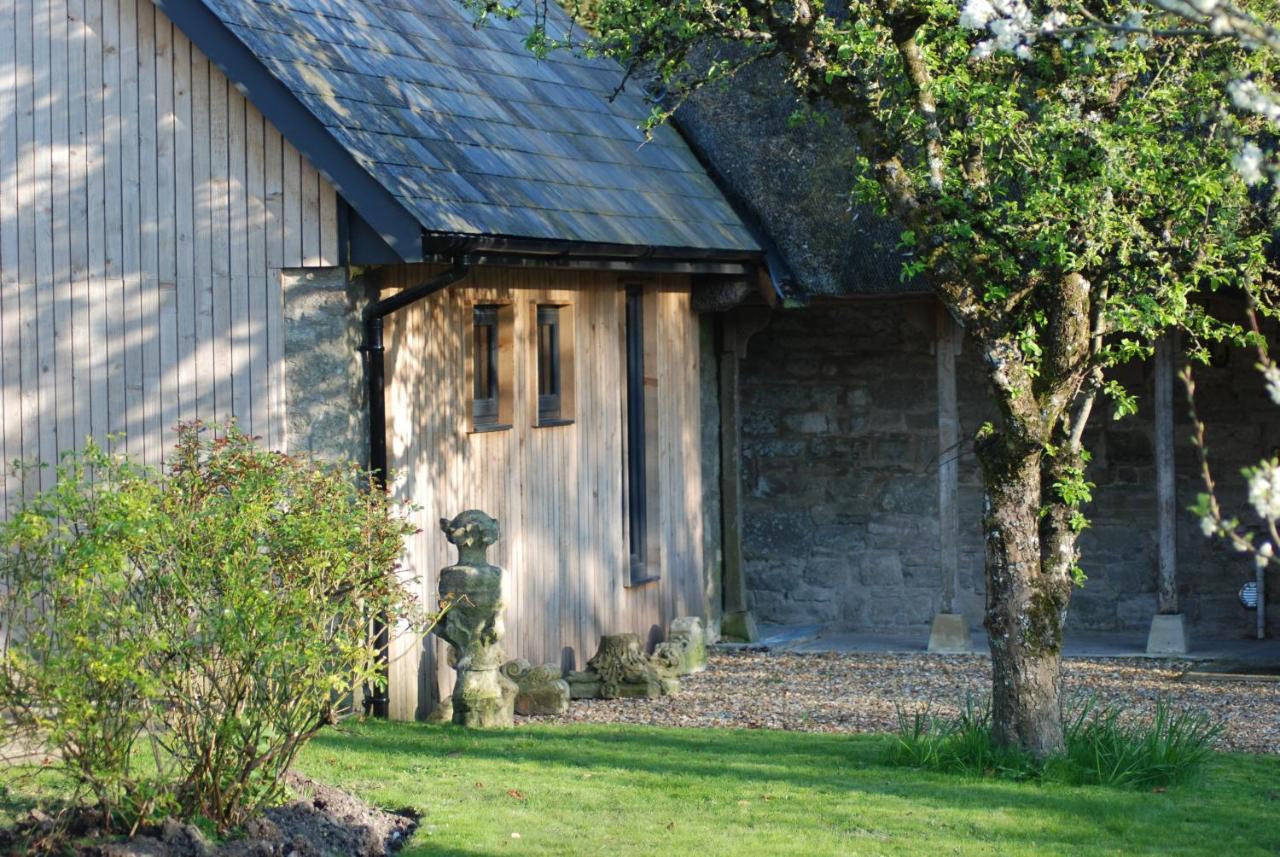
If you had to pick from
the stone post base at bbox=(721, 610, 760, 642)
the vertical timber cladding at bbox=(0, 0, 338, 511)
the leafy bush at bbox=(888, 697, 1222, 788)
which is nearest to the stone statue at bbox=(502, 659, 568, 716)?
the vertical timber cladding at bbox=(0, 0, 338, 511)

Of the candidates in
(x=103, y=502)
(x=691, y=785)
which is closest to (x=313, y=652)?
(x=103, y=502)

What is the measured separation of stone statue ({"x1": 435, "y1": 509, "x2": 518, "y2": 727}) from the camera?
9.63 m

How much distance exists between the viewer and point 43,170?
9445 millimetres

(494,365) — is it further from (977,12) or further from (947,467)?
(977,12)

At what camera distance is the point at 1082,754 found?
26.8 feet

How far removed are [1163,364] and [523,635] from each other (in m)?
5.65

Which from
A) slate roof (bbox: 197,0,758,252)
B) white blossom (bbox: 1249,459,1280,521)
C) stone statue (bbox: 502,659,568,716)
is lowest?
stone statue (bbox: 502,659,568,716)

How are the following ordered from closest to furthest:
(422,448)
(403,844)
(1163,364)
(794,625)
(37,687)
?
(37,687)
(403,844)
(422,448)
(1163,364)
(794,625)

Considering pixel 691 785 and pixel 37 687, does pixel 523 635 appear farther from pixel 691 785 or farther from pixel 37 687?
pixel 37 687

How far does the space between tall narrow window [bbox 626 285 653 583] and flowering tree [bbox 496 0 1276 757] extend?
172 inches

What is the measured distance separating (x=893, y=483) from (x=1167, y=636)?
2777 millimetres

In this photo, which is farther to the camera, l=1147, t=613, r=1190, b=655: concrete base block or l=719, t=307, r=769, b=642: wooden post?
l=719, t=307, r=769, b=642: wooden post

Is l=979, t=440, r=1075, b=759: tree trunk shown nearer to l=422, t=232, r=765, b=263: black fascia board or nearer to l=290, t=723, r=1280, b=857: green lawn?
l=290, t=723, r=1280, b=857: green lawn

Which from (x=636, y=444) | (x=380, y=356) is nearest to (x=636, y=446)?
(x=636, y=444)
